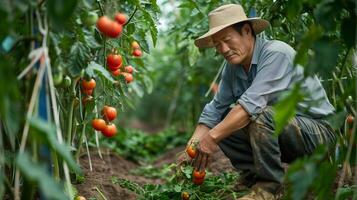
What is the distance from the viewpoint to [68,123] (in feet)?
7.37

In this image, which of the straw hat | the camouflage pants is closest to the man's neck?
the straw hat

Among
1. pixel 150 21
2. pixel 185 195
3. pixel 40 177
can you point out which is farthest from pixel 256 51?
pixel 40 177

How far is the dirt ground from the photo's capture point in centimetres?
259

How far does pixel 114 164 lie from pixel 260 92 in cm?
202

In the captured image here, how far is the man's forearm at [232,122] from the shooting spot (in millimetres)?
2432

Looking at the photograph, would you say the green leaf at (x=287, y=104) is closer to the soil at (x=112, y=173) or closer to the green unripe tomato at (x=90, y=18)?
the green unripe tomato at (x=90, y=18)

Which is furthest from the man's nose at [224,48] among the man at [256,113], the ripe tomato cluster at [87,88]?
the ripe tomato cluster at [87,88]

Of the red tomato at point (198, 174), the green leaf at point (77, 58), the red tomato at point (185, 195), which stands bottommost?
the red tomato at point (185, 195)

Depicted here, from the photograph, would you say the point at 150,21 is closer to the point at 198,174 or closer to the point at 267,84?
the point at 267,84

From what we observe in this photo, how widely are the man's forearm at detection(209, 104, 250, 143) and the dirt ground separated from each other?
0.56 metres

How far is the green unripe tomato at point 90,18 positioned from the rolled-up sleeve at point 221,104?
1.13 meters

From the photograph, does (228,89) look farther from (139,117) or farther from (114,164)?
(139,117)

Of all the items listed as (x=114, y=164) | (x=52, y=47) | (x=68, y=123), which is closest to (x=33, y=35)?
(x=52, y=47)

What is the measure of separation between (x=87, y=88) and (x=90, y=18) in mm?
414
